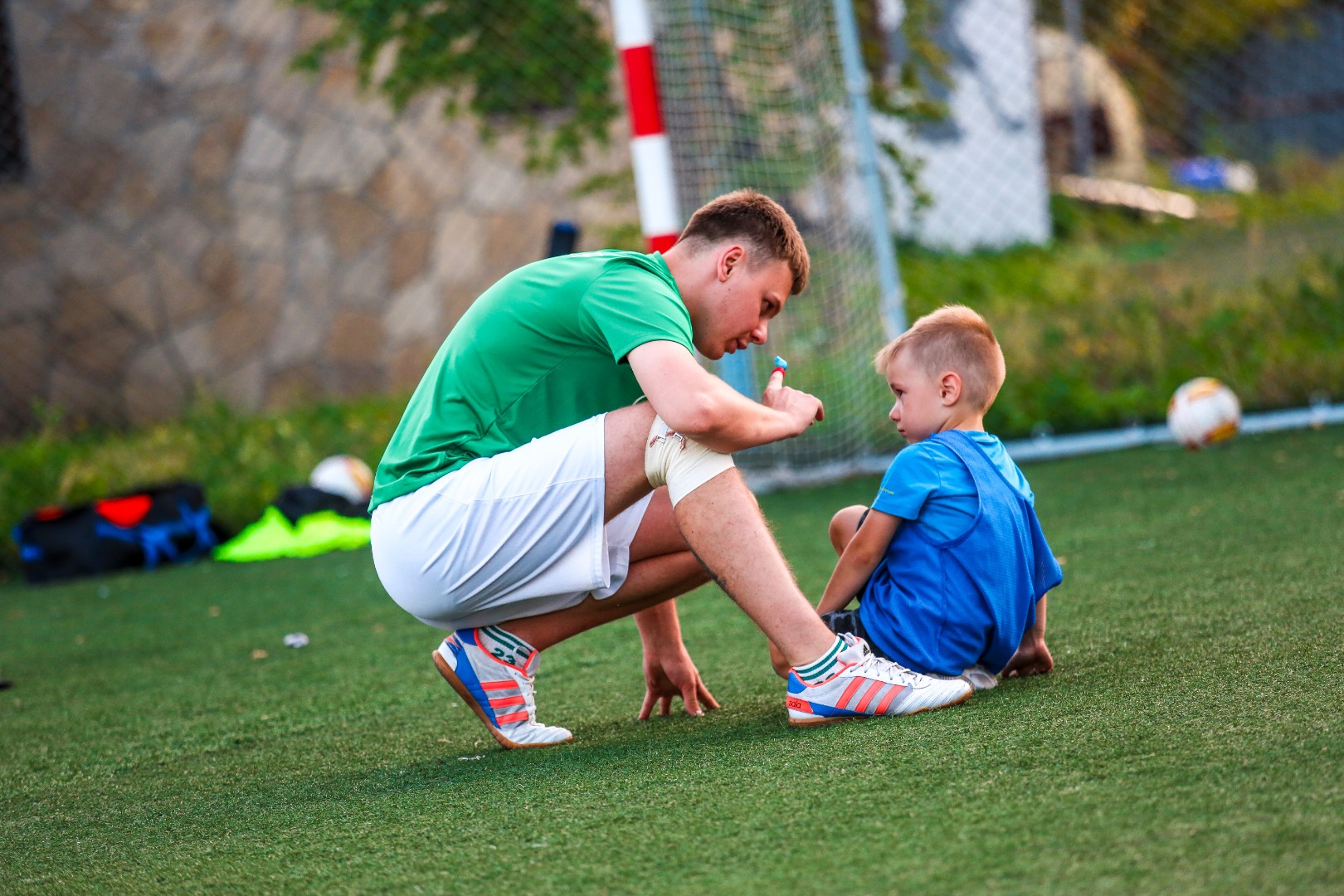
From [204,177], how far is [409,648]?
508 centimetres

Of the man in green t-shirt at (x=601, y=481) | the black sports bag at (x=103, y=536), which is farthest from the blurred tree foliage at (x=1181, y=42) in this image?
the man in green t-shirt at (x=601, y=481)

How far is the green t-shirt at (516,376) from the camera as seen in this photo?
2.16 metres

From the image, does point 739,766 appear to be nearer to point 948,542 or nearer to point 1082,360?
point 948,542

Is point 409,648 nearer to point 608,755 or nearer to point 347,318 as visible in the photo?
point 608,755

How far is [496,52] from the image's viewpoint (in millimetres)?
6141

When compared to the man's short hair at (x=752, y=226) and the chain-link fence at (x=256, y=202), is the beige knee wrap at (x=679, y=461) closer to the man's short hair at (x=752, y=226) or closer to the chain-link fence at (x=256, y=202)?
the man's short hair at (x=752, y=226)

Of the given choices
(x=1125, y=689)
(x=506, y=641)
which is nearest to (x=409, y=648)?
(x=506, y=641)

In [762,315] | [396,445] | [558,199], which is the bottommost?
[396,445]

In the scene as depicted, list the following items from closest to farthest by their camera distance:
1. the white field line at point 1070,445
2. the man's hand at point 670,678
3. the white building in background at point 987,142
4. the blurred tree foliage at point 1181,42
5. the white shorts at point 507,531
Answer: the white shorts at point 507,531, the man's hand at point 670,678, the white field line at point 1070,445, the blurred tree foliage at point 1181,42, the white building in background at point 987,142

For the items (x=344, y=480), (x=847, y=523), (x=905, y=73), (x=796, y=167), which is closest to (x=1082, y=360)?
(x=796, y=167)

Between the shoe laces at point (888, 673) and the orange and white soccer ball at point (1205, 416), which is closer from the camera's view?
the shoe laces at point (888, 673)

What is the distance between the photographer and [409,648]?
331 cm

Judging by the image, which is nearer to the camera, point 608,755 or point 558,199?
point 608,755

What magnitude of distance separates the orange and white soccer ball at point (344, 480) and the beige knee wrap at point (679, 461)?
11.9ft
